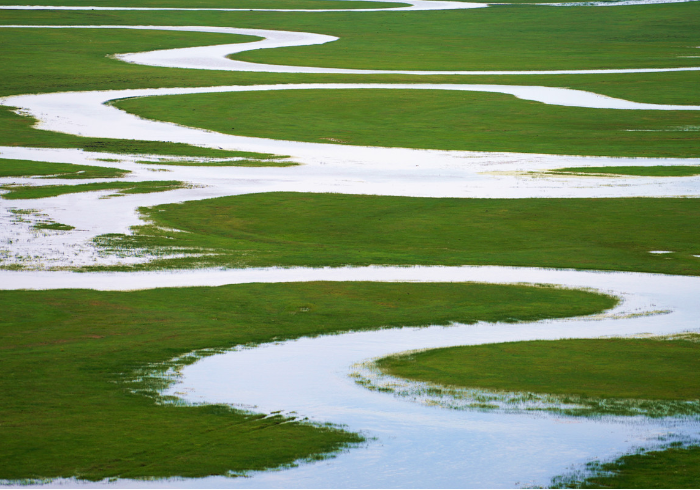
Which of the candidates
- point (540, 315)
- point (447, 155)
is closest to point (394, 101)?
point (447, 155)

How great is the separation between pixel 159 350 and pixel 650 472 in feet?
25.8

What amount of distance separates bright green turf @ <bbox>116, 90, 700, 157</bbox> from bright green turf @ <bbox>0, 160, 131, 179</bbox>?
973 cm

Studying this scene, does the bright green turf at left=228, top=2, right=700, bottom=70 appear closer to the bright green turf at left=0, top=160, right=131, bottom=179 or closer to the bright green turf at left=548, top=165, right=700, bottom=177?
the bright green turf at left=548, top=165, right=700, bottom=177

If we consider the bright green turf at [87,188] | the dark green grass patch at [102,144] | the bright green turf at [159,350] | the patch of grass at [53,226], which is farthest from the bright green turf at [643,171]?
the patch of grass at [53,226]

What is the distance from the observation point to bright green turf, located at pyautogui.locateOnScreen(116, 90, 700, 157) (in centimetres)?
4078

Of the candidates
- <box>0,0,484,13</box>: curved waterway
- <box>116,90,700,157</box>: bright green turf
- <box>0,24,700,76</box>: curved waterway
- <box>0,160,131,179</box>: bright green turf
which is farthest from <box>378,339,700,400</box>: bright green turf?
<box>0,0,484,13</box>: curved waterway

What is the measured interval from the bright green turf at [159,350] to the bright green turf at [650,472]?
9.51 ft

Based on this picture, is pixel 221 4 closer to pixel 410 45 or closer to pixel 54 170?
pixel 410 45

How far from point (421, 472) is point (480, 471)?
659mm

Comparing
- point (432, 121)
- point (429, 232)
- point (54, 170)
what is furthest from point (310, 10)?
point (429, 232)

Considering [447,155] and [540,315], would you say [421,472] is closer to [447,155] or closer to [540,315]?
[540,315]

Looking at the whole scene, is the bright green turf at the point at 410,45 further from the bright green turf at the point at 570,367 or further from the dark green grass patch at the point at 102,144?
the bright green turf at the point at 570,367

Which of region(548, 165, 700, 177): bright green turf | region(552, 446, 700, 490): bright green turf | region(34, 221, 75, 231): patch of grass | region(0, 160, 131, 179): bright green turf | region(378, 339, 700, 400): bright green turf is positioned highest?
region(552, 446, 700, 490): bright green turf

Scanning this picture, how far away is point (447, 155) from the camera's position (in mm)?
38344
